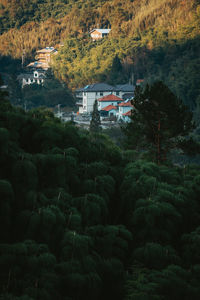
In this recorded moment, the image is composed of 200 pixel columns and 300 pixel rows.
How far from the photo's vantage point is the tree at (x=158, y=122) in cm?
1305

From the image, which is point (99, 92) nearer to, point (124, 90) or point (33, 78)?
point (124, 90)

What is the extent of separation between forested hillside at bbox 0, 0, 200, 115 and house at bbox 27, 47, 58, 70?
2.83 meters

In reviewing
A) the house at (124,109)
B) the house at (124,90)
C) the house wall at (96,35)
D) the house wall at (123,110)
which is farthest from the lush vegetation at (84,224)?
the house wall at (96,35)

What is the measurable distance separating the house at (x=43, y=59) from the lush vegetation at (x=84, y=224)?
5993 cm

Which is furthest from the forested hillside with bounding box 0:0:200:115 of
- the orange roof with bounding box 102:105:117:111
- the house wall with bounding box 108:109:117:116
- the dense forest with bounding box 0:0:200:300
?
the dense forest with bounding box 0:0:200:300

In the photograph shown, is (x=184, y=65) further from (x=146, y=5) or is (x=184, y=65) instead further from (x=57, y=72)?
(x=146, y=5)

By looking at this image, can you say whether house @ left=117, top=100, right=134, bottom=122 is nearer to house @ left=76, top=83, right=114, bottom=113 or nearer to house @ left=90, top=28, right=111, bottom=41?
house @ left=76, top=83, right=114, bottom=113

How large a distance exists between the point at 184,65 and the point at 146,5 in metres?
29.1

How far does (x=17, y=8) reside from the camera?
91.5m

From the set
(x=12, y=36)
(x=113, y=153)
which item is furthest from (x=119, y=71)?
(x=113, y=153)

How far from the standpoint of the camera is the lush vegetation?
17.7ft

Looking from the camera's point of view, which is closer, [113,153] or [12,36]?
[113,153]

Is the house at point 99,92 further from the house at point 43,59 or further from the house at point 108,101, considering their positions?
the house at point 43,59

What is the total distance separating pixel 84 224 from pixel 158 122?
284 inches
